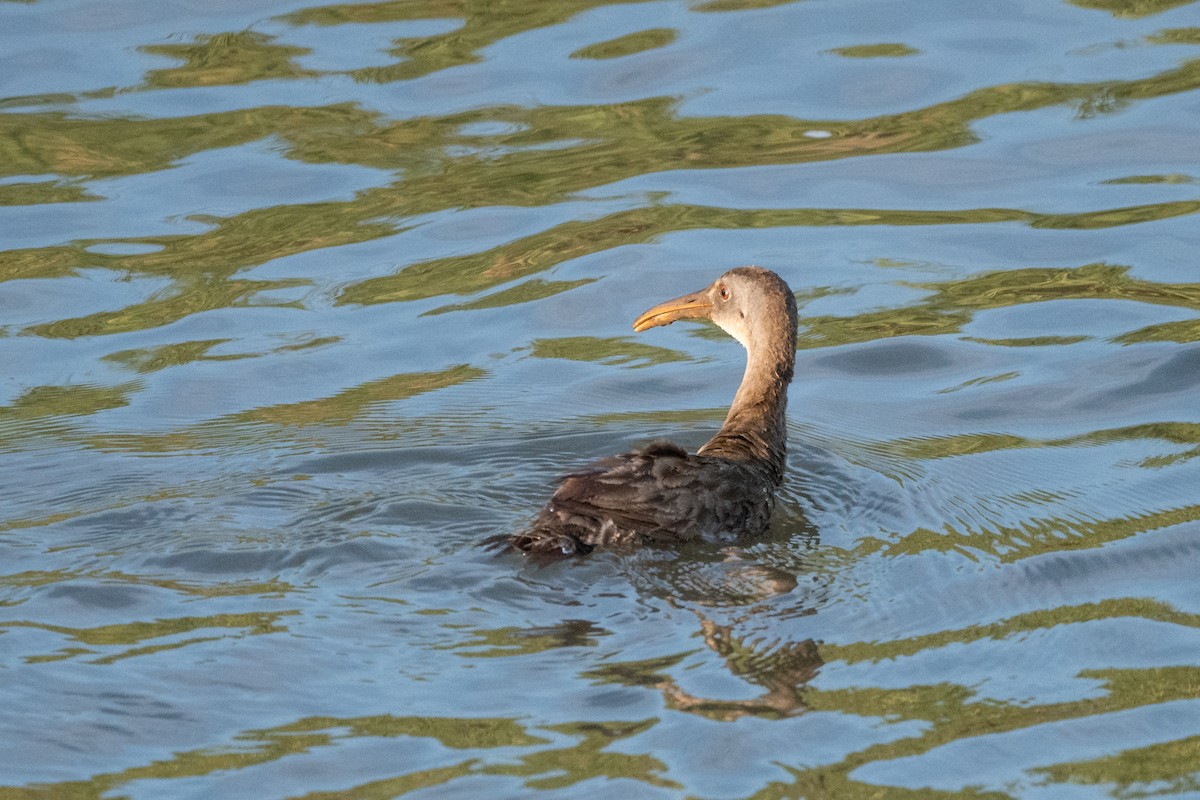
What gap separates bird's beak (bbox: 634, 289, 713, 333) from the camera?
9422mm

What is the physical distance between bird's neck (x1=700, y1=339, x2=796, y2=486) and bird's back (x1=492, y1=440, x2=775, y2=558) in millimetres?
581

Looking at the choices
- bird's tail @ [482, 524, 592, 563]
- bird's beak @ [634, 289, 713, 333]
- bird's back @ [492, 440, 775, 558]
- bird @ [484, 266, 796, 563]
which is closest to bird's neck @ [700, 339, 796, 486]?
bird @ [484, 266, 796, 563]

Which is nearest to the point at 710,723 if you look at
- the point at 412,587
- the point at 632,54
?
the point at 412,587

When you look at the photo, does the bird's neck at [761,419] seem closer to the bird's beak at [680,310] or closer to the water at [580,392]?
the water at [580,392]

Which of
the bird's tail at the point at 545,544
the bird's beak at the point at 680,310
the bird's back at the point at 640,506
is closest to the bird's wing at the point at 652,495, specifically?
the bird's back at the point at 640,506

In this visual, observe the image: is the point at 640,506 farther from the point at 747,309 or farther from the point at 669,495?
the point at 747,309

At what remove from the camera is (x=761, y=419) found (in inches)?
343

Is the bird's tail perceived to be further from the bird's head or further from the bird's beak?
the bird's beak

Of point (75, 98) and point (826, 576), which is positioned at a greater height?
point (75, 98)

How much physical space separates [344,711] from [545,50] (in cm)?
922

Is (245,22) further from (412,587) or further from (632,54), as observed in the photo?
(412,587)

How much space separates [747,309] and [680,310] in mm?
480

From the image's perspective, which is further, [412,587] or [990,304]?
[990,304]

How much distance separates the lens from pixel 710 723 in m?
5.70
